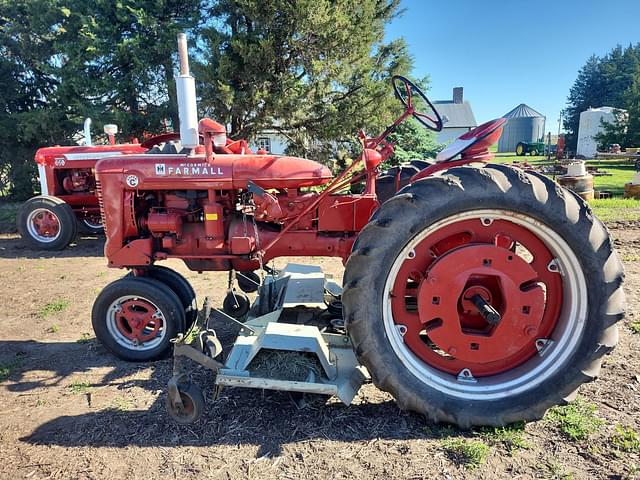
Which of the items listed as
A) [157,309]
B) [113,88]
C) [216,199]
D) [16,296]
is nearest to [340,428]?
A: [157,309]

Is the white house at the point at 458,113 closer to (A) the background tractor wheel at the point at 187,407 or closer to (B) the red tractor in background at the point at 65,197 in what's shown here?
(B) the red tractor in background at the point at 65,197

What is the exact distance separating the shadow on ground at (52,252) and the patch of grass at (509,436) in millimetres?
6357

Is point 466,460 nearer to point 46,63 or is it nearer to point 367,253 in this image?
point 367,253

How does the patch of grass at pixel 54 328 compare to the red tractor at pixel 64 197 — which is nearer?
the patch of grass at pixel 54 328

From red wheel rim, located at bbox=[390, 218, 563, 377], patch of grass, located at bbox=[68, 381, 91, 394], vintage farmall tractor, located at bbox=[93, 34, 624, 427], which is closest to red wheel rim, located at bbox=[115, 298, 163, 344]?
patch of grass, located at bbox=[68, 381, 91, 394]

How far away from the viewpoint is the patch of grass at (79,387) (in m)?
2.96

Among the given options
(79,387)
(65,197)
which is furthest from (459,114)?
(79,387)

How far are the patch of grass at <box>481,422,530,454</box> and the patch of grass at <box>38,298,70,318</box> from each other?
13.5ft

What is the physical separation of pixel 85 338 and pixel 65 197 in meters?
4.76

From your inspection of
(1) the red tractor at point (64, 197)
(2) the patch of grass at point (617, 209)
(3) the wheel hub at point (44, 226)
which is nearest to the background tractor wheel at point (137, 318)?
(1) the red tractor at point (64, 197)

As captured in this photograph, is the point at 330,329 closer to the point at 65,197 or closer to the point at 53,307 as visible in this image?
the point at 53,307

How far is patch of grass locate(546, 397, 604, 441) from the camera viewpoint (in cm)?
239

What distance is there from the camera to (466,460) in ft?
7.25

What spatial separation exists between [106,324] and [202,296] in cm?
160
